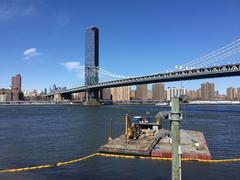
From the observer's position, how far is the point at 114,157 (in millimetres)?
26922

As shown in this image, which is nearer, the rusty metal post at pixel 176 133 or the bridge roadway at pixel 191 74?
the rusty metal post at pixel 176 133

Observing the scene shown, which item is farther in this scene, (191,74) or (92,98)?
(92,98)

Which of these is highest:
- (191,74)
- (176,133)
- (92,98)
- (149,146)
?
(191,74)

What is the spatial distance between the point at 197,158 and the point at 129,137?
817 cm

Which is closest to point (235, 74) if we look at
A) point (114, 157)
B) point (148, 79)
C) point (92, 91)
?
point (148, 79)

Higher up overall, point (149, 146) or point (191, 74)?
point (191, 74)

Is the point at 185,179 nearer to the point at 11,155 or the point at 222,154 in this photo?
the point at 222,154

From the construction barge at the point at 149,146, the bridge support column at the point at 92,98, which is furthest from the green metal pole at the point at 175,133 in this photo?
the bridge support column at the point at 92,98

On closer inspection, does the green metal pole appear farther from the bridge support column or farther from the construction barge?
the bridge support column

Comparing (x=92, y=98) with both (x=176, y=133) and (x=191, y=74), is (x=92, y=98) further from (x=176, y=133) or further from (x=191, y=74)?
(x=176, y=133)

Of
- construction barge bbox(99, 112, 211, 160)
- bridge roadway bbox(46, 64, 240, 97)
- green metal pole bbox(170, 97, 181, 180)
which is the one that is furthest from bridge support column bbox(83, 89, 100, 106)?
green metal pole bbox(170, 97, 181, 180)

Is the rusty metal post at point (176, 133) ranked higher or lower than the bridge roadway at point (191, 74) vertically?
lower

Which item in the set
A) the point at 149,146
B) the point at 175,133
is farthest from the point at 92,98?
the point at 175,133

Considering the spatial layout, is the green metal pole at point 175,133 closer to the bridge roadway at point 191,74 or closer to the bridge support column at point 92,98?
the bridge roadway at point 191,74
